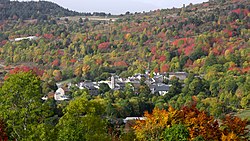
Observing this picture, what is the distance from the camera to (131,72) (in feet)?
225

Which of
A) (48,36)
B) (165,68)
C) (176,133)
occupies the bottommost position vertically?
(165,68)

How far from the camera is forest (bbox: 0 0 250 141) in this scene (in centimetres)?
1834

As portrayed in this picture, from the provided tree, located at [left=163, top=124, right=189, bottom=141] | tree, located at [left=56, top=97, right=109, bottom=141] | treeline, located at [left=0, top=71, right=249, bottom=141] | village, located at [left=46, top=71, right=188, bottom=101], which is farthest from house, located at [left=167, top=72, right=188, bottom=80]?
tree, located at [left=56, top=97, right=109, bottom=141]

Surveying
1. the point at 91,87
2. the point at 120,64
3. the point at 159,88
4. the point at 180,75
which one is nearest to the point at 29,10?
the point at 120,64

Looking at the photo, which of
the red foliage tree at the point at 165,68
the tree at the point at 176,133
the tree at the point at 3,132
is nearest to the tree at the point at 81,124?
the tree at the point at 3,132

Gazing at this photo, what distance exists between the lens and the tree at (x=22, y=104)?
1767cm

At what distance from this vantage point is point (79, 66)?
72.8 m

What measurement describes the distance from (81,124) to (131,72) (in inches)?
1978

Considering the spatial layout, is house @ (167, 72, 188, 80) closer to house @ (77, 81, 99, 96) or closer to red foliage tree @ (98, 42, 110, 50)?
house @ (77, 81, 99, 96)

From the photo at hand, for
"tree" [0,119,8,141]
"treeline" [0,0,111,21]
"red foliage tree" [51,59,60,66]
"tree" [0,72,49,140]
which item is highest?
"tree" [0,72,49,140]

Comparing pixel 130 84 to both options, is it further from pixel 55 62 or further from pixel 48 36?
pixel 48 36

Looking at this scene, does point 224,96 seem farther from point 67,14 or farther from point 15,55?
point 67,14

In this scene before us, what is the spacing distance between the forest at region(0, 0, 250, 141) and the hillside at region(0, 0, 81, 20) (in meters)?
0.79

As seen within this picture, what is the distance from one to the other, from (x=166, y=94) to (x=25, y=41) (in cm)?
4605
